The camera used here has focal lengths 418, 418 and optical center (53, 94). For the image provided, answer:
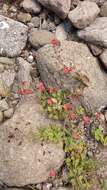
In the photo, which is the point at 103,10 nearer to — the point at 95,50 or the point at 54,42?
the point at 95,50

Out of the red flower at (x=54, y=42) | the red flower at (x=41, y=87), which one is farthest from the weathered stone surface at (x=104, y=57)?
the red flower at (x=41, y=87)

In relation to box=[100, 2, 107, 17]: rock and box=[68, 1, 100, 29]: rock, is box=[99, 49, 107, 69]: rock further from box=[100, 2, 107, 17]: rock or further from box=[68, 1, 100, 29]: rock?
box=[100, 2, 107, 17]: rock

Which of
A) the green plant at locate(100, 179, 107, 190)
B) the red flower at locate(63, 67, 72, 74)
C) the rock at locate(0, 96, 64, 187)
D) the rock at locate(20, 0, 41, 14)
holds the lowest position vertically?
the green plant at locate(100, 179, 107, 190)

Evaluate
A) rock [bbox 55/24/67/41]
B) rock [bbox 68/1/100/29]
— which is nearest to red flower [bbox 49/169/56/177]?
rock [bbox 55/24/67/41]

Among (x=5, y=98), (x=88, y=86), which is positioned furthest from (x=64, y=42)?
(x=5, y=98)

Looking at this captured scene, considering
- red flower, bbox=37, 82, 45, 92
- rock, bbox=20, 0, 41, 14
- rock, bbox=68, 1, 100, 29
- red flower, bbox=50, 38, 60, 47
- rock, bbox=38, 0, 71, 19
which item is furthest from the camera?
rock, bbox=20, 0, 41, 14

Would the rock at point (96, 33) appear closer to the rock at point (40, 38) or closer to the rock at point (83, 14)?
the rock at point (83, 14)

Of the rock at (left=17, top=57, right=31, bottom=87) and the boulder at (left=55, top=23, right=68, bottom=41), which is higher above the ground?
the boulder at (left=55, top=23, right=68, bottom=41)

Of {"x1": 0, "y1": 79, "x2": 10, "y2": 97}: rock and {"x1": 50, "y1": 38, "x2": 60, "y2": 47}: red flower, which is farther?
{"x1": 0, "y1": 79, "x2": 10, "y2": 97}: rock
